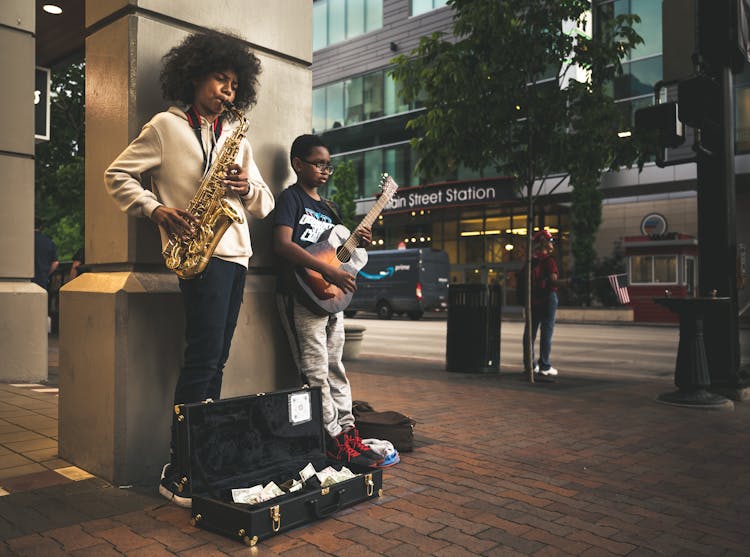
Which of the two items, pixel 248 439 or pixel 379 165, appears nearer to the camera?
pixel 248 439

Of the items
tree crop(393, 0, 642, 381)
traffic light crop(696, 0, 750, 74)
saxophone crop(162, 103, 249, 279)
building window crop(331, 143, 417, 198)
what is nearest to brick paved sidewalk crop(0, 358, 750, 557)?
saxophone crop(162, 103, 249, 279)

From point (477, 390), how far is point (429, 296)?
1933 centimetres

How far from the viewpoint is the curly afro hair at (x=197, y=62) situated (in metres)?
3.83

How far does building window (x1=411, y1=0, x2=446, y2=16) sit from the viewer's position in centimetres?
3494

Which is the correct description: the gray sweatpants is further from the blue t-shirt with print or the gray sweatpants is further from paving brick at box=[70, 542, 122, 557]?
paving brick at box=[70, 542, 122, 557]

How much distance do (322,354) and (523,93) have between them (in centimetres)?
570

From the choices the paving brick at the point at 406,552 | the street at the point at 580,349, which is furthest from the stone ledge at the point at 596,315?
the paving brick at the point at 406,552

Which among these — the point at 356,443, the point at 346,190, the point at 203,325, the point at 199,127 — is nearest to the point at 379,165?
the point at 346,190

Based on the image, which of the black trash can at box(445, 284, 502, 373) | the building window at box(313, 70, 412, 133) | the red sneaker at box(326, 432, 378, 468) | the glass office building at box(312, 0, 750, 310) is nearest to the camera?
the red sneaker at box(326, 432, 378, 468)

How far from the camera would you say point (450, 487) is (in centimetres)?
399

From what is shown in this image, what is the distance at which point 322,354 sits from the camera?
4.38 m

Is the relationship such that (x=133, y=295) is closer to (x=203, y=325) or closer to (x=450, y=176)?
(x=203, y=325)

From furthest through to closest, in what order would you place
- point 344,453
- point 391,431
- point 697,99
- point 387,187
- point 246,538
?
point 697,99 → point 391,431 → point 387,187 → point 344,453 → point 246,538

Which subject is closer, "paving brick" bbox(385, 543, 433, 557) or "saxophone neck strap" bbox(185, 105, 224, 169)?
"paving brick" bbox(385, 543, 433, 557)
